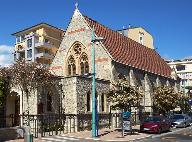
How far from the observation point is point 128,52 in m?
44.9

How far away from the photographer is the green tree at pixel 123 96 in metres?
28.1

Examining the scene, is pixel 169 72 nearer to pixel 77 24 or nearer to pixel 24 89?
pixel 77 24

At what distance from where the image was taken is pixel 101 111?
3447 centimetres

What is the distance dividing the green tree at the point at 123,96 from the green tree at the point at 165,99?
1380cm

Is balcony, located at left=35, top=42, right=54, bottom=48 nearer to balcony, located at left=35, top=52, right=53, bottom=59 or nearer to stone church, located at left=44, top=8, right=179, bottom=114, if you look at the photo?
balcony, located at left=35, top=52, right=53, bottom=59

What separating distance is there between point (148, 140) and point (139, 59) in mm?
23530

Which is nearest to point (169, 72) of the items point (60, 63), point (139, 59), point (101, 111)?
point (139, 59)

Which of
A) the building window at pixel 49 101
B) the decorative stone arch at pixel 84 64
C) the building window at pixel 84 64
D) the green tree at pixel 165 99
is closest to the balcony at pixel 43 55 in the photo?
the decorative stone arch at pixel 84 64

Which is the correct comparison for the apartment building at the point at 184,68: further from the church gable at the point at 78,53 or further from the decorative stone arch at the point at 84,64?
the decorative stone arch at the point at 84,64

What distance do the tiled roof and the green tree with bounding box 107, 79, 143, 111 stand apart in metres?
8.56

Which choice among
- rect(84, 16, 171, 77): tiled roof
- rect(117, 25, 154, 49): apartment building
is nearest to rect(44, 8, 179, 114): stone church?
rect(84, 16, 171, 77): tiled roof

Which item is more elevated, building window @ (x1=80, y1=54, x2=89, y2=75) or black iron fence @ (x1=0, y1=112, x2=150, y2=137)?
building window @ (x1=80, y1=54, x2=89, y2=75)

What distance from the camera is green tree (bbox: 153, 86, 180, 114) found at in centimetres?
4212

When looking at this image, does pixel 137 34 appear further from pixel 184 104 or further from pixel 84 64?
pixel 84 64
